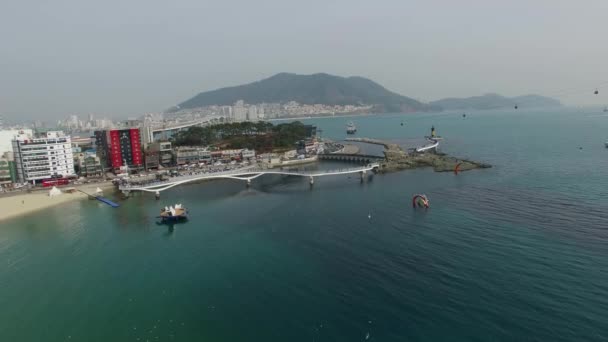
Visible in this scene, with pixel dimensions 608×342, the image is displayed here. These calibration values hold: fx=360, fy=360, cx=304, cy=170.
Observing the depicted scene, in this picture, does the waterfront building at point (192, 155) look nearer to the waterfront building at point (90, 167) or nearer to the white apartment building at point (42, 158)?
the waterfront building at point (90, 167)

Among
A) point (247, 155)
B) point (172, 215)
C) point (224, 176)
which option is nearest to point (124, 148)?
point (224, 176)

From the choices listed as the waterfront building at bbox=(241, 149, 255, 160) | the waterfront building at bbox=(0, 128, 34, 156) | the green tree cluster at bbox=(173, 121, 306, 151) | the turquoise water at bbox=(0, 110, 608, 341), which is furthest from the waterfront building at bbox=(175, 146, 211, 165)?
the waterfront building at bbox=(0, 128, 34, 156)

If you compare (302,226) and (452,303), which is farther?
(302,226)

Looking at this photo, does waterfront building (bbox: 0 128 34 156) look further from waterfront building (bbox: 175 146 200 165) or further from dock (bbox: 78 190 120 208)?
waterfront building (bbox: 175 146 200 165)

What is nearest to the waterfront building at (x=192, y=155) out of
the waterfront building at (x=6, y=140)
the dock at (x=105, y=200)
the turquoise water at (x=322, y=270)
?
the dock at (x=105, y=200)

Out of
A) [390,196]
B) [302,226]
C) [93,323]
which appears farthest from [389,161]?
[93,323]

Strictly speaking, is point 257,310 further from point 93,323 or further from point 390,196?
point 390,196
